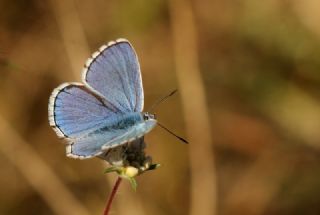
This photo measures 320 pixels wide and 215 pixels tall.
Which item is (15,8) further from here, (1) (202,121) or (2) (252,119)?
(2) (252,119)

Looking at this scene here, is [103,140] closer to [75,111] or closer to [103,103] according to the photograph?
[75,111]

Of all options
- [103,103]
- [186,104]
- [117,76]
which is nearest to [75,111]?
[103,103]

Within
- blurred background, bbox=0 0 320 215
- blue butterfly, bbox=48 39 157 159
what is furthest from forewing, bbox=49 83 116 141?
blurred background, bbox=0 0 320 215

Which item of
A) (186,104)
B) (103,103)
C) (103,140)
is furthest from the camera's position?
(186,104)

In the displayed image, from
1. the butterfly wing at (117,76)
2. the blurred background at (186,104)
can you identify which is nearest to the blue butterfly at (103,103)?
the butterfly wing at (117,76)

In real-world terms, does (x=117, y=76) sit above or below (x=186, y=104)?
above

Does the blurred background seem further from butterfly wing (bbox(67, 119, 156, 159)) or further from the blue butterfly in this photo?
butterfly wing (bbox(67, 119, 156, 159))
